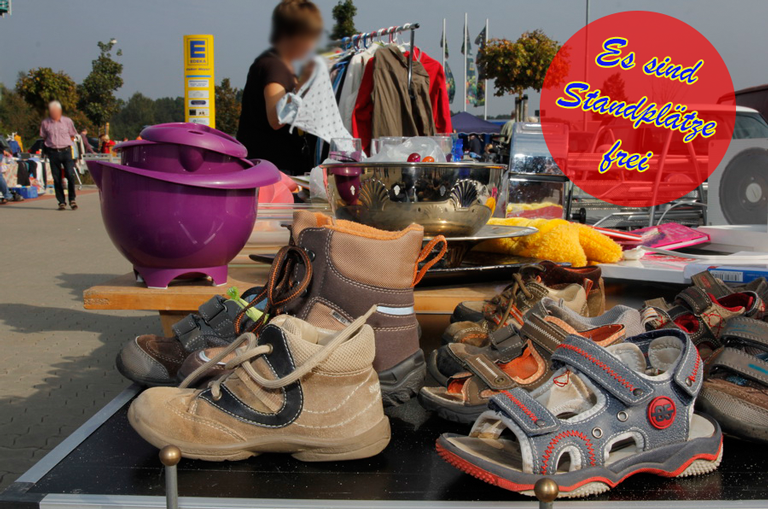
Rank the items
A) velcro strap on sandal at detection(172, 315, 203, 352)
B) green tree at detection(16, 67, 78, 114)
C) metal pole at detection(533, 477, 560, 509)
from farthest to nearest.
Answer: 1. green tree at detection(16, 67, 78, 114)
2. velcro strap on sandal at detection(172, 315, 203, 352)
3. metal pole at detection(533, 477, 560, 509)

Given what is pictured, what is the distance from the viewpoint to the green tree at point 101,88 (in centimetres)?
2812

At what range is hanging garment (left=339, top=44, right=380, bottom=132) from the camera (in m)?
5.20

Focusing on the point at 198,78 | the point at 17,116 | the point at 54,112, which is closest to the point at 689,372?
the point at 198,78

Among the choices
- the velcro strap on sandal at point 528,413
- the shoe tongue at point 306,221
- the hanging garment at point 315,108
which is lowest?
the velcro strap on sandal at point 528,413

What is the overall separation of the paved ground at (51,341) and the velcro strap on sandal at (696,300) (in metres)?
1.98

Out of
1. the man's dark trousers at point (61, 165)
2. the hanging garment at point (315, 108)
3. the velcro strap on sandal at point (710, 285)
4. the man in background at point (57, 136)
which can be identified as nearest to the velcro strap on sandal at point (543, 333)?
the velcro strap on sandal at point (710, 285)

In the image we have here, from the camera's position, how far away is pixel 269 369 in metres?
1.03

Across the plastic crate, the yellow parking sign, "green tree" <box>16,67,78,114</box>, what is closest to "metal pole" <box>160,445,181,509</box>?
the yellow parking sign

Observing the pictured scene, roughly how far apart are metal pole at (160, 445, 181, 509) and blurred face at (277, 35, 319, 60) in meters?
3.23

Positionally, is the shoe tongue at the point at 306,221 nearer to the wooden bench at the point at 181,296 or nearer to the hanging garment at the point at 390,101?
the wooden bench at the point at 181,296

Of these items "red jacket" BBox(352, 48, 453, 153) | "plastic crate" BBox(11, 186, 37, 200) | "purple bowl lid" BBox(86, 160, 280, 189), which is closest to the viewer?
"purple bowl lid" BBox(86, 160, 280, 189)

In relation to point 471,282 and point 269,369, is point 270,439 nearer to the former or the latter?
point 269,369

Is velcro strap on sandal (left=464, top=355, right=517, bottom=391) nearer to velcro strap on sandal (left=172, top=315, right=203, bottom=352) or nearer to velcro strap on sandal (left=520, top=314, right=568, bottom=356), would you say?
velcro strap on sandal (left=520, top=314, right=568, bottom=356)

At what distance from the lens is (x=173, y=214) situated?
1.83 m
